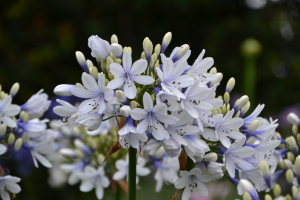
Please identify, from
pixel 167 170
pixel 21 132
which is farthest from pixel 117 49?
pixel 167 170

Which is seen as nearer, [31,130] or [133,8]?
[31,130]

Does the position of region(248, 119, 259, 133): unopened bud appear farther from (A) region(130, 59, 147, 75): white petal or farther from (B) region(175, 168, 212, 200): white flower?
(A) region(130, 59, 147, 75): white petal

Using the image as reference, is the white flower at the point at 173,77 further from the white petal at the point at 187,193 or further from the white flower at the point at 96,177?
the white flower at the point at 96,177

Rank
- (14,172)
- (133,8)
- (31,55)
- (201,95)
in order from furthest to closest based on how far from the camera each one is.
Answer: (133,8)
(31,55)
(14,172)
(201,95)

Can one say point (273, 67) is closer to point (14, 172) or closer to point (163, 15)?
point (163, 15)

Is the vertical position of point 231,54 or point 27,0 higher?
point 27,0

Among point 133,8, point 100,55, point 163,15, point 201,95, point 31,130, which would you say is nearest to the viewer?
point 201,95

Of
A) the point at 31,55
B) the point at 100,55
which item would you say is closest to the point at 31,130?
the point at 100,55
